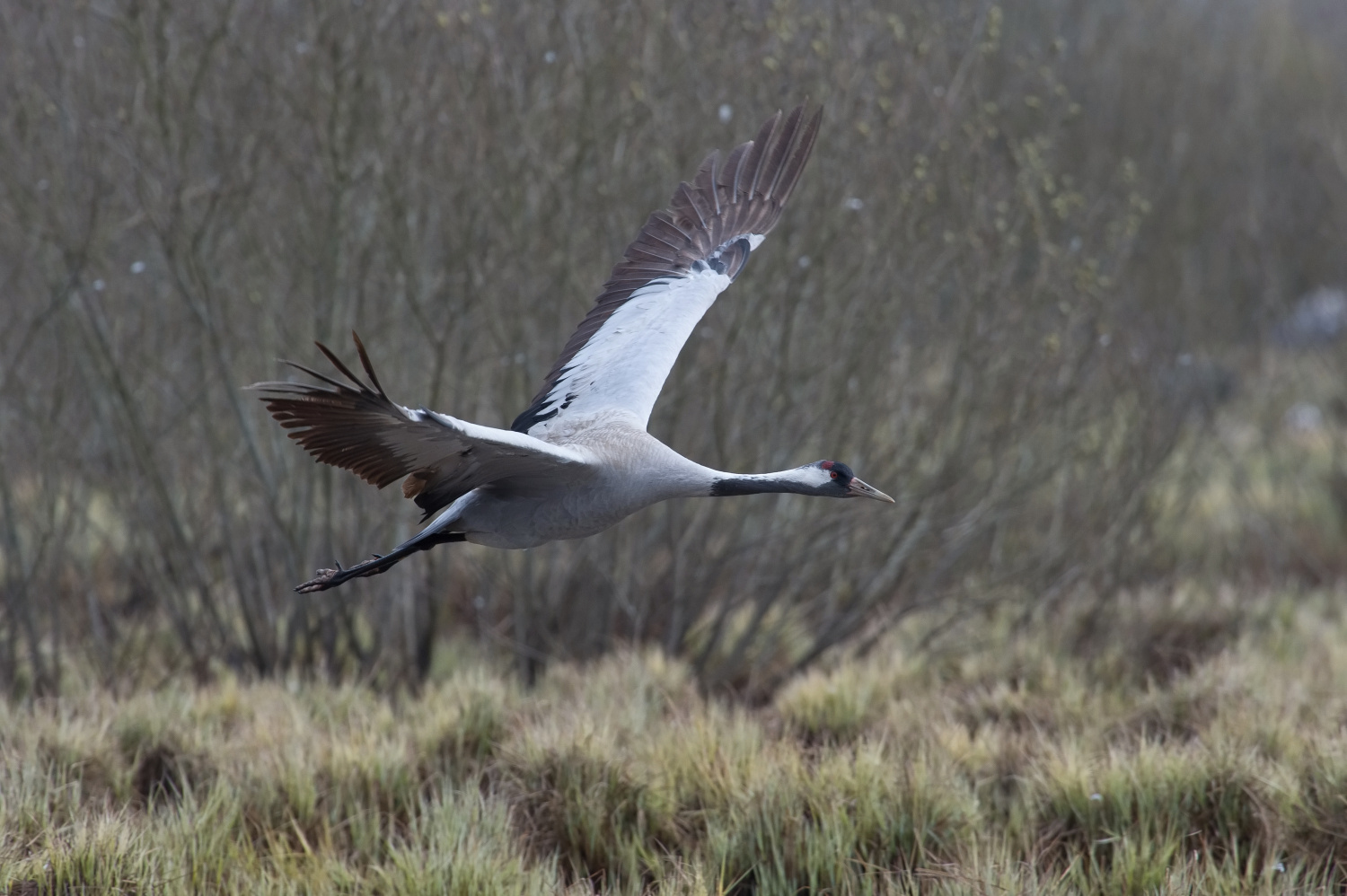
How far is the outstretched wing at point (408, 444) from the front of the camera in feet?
12.3

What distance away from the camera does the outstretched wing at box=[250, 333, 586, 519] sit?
3.76 m

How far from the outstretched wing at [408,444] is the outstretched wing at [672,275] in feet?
1.93

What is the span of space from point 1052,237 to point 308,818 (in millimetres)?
5981

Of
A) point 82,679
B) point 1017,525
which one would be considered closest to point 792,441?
point 1017,525

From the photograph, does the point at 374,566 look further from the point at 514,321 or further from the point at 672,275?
the point at 514,321

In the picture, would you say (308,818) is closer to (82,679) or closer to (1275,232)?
(82,679)

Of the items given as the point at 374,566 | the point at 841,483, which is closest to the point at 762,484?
the point at 841,483

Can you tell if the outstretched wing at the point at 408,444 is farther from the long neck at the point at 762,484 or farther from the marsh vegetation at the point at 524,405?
the marsh vegetation at the point at 524,405

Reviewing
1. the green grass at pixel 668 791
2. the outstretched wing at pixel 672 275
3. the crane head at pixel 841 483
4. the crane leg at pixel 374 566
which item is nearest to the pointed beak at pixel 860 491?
the crane head at pixel 841 483

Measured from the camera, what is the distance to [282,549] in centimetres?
725

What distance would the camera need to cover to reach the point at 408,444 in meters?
4.16

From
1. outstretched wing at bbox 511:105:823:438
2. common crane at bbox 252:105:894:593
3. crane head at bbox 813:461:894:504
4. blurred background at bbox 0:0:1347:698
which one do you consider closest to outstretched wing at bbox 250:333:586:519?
common crane at bbox 252:105:894:593

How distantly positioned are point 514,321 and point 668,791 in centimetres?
286

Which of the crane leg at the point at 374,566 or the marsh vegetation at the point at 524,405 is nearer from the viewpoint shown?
the crane leg at the point at 374,566
